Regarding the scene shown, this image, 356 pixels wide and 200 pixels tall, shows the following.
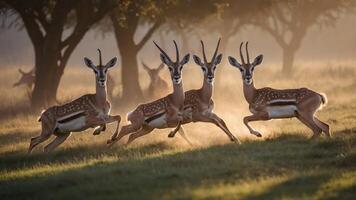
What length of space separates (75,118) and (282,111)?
3.71m

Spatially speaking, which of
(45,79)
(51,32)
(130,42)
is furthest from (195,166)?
(130,42)

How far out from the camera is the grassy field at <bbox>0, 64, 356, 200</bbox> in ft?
32.7

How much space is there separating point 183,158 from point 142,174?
1.33 meters

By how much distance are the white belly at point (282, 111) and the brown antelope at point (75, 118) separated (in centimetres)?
277

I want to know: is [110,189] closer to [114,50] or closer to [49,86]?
[49,86]

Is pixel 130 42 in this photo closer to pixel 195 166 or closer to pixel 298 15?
pixel 298 15

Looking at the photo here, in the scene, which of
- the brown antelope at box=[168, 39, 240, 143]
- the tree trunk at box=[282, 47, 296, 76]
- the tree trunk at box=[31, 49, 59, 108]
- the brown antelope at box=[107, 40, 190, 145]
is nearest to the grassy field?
the brown antelope at box=[107, 40, 190, 145]

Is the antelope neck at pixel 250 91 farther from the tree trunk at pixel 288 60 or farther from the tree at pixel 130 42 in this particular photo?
the tree trunk at pixel 288 60

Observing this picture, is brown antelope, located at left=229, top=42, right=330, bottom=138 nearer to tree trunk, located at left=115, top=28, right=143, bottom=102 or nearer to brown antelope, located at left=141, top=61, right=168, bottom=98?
brown antelope, located at left=141, top=61, right=168, bottom=98

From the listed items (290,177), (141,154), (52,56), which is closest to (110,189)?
(290,177)

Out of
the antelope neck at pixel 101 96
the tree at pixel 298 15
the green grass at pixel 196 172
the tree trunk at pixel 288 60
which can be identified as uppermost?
the tree at pixel 298 15

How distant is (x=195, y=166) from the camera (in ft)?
37.9

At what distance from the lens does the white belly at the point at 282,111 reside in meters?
14.5

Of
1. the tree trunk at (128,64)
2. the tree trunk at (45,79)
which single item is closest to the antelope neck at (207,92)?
the tree trunk at (45,79)
